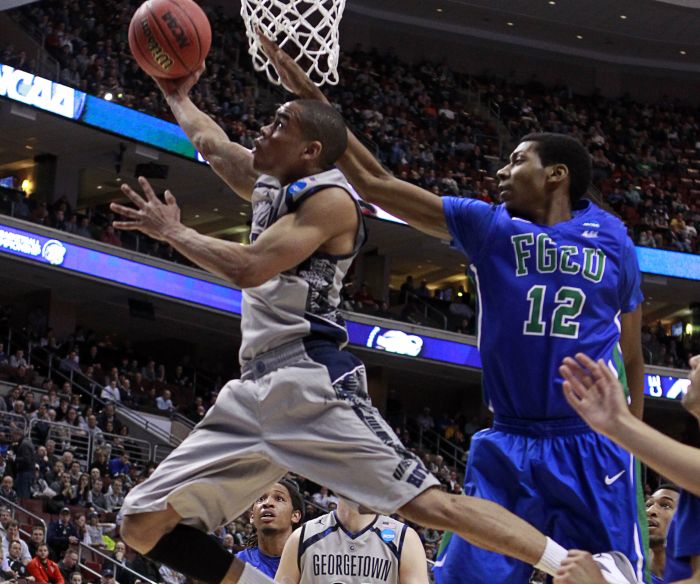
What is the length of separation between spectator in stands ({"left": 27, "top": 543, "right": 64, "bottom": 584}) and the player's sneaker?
9.21 meters

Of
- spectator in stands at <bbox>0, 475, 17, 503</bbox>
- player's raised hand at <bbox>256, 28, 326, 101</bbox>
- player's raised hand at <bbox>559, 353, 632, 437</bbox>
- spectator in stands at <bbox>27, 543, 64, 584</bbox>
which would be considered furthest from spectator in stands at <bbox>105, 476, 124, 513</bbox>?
player's raised hand at <bbox>559, 353, 632, 437</bbox>

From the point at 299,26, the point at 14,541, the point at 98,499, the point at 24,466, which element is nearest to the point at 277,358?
the point at 299,26

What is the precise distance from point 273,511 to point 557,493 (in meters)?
2.55

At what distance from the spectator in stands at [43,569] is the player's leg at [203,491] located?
8350 mm

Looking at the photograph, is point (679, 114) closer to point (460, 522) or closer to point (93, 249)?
point (93, 249)

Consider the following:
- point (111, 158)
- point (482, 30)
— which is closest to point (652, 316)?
point (482, 30)

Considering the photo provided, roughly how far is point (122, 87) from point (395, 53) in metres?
12.5

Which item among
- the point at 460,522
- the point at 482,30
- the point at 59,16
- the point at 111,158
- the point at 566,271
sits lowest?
the point at 460,522

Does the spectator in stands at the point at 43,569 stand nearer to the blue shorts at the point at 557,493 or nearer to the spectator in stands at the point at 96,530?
the spectator in stands at the point at 96,530

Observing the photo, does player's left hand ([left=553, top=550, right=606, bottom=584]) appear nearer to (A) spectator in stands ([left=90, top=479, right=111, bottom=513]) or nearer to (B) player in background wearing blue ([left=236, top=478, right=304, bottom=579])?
(B) player in background wearing blue ([left=236, top=478, right=304, bottom=579])

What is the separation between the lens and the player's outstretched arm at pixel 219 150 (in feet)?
19.6

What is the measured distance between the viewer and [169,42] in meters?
6.19

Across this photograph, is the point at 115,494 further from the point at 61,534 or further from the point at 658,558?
the point at 658,558

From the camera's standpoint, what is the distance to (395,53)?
3741 cm
